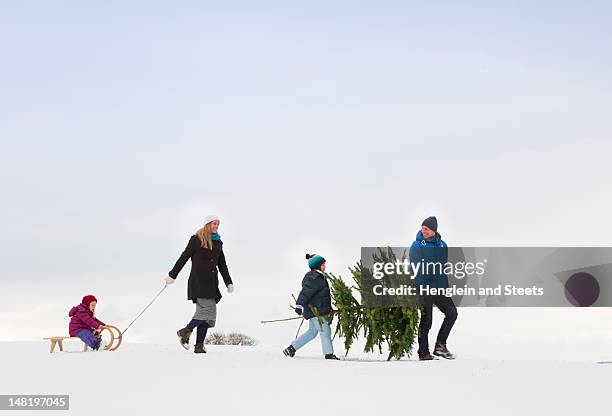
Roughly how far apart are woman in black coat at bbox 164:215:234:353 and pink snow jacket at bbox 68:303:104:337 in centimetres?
168

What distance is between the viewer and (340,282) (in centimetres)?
1495

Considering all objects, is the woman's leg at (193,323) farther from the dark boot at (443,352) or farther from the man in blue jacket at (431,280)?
the dark boot at (443,352)

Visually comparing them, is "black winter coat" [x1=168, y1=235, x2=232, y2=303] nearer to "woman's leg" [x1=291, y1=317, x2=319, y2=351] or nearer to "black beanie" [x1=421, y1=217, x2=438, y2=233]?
"woman's leg" [x1=291, y1=317, x2=319, y2=351]

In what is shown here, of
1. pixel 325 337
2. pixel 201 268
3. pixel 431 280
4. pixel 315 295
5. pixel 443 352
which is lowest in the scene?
pixel 443 352

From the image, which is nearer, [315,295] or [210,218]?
[315,295]

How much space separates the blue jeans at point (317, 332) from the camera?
48.3 feet

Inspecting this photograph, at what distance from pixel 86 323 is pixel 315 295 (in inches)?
180

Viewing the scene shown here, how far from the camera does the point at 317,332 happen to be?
1484 centimetres

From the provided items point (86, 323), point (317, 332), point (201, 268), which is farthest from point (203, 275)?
point (86, 323)

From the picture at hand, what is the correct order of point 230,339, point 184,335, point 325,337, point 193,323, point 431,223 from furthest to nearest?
point 230,339, point 184,335, point 193,323, point 325,337, point 431,223

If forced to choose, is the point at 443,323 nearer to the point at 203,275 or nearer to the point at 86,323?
the point at 203,275

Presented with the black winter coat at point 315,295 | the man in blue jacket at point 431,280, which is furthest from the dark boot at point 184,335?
the man in blue jacket at point 431,280

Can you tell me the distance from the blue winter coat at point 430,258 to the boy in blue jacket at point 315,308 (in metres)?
1.68

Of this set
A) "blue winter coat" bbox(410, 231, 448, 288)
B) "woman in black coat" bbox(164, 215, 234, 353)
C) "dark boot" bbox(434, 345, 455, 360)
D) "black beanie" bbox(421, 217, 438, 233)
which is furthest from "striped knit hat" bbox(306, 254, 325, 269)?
"dark boot" bbox(434, 345, 455, 360)
